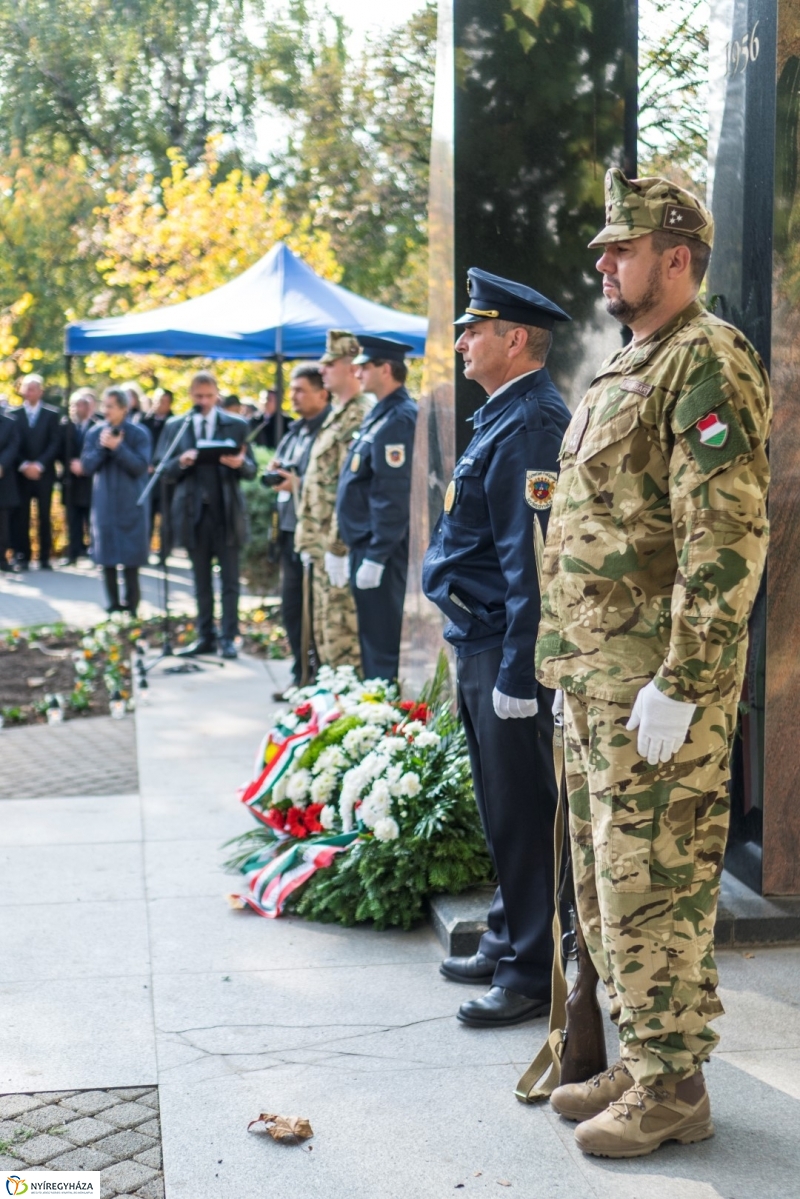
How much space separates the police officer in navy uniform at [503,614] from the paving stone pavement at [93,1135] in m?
1.05

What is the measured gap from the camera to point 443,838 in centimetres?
495

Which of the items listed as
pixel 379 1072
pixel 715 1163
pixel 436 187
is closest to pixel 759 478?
pixel 715 1163

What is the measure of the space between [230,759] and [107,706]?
207 centimetres

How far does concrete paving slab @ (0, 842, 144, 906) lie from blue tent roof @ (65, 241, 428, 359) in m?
6.76

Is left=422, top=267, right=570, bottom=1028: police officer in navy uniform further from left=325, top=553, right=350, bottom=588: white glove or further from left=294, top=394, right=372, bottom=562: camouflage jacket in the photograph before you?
left=294, top=394, right=372, bottom=562: camouflage jacket

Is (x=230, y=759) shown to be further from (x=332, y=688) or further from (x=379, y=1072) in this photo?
(x=379, y=1072)

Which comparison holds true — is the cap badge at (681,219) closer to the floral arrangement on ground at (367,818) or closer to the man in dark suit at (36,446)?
the floral arrangement on ground at (367,818)

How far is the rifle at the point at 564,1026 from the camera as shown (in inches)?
139

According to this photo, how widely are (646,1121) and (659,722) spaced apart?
0.97 metres

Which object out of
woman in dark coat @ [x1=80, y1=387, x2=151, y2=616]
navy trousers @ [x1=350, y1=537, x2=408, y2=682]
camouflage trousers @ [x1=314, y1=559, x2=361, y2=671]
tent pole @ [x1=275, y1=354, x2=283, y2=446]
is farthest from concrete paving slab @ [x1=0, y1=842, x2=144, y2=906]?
tent pole @ [x1=275, y1=354, x2=283, y2=446]

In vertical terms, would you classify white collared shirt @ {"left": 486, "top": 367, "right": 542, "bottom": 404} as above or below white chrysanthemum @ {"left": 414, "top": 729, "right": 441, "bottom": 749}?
above

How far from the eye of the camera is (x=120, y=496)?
12484 mm

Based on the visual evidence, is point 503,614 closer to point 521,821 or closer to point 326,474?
point 521,821

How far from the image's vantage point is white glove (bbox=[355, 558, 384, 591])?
7.04 meters
